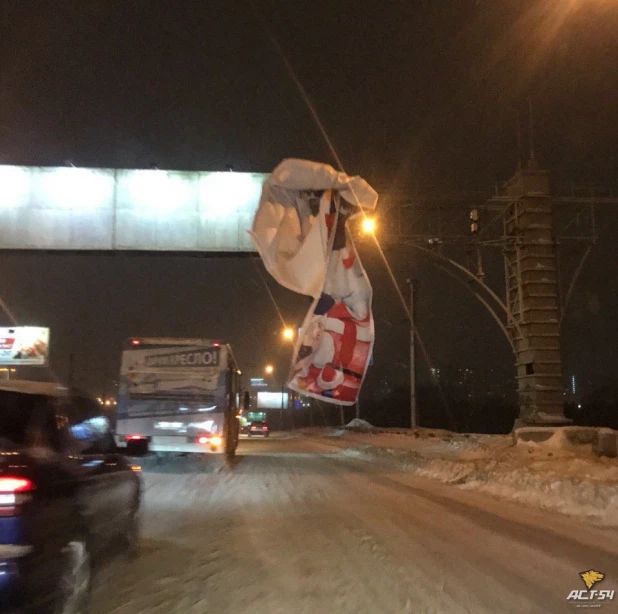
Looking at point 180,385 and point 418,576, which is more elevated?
point 180,385

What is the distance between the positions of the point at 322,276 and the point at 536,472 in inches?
295

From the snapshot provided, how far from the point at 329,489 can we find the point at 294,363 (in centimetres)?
494

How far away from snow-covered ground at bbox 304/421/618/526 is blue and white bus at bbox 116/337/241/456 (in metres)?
5.60

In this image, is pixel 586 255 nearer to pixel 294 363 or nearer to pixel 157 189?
pixel 157 189

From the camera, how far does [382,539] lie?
9.20 meters

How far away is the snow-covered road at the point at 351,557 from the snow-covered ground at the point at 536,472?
617 mm

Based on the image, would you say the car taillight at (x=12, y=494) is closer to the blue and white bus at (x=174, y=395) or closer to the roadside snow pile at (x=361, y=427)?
the blue and white bus at (x=174, y=395)

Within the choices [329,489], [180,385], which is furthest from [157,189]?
[329,489]

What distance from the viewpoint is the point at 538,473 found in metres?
15.3

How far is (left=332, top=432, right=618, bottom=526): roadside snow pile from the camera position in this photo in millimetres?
11758

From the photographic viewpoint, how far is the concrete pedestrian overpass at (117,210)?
89.4 ft

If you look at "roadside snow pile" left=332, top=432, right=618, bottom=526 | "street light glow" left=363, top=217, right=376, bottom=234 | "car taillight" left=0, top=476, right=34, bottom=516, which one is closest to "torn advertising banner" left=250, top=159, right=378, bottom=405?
"street light glow" left=363, top=217, right=376, bottom=234

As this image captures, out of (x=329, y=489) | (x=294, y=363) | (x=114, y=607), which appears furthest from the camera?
(x=329, y=489)

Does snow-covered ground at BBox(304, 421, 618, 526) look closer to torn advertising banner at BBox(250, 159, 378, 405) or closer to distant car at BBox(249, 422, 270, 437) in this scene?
torn advertising banner at BBox(250, 159, 378, 405)
